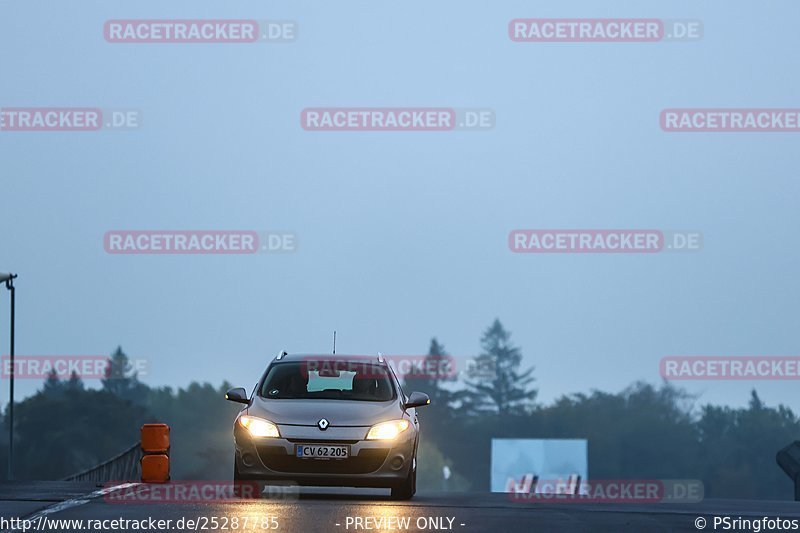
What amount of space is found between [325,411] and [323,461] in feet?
1.88

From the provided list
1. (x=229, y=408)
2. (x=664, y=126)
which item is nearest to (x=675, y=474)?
(x=229, y=408)

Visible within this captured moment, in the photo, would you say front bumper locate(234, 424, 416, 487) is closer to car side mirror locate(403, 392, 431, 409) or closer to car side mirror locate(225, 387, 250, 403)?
car side mirror locate(225, 387, 250, 403)

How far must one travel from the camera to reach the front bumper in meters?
16.4

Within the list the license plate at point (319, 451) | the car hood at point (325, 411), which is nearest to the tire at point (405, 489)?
the car hood at point (325, 411)

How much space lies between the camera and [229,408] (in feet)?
647

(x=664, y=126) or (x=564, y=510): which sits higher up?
(x=664, y=126)

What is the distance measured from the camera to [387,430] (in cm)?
1662

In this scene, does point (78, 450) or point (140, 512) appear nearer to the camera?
point (140, 512)

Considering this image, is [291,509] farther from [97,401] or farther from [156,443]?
[97,401]

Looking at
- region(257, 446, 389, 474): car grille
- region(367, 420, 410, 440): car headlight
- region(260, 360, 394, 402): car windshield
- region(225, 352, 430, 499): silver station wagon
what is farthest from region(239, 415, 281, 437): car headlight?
region(367, 420, 410, 440): car headlight

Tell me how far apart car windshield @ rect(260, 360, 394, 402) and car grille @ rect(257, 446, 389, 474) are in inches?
37.9

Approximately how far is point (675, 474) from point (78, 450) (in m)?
75.7

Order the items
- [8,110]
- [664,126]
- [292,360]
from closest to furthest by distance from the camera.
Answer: [292,360] → [8,110] → [664,126]

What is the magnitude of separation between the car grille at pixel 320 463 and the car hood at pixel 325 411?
12.9 inches
